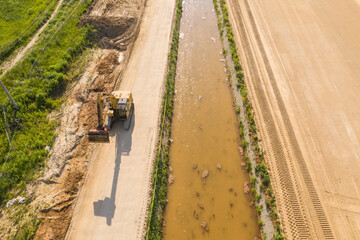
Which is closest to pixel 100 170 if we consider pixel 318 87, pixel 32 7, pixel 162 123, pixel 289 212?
pixel 162 123

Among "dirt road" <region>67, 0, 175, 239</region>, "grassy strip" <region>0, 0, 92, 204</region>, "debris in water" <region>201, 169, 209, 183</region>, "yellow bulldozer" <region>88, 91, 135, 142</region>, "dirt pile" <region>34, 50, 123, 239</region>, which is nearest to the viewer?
"dirt road" <region>67, 0, 175, 239</region>

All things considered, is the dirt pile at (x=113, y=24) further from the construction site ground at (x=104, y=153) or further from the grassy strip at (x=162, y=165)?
the grassy strip at (x=162, y=165)

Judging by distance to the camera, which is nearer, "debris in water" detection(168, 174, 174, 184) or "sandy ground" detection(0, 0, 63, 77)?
"debris in water" detection(168, 174, 174, 184)

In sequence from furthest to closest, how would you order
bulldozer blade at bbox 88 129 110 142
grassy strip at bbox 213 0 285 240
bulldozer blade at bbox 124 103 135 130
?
bulldozer blade at bbox 124 103 135 130 < bulldozer blade at bbox 88 129 110 142 < grassy strip at bbox 213 0 285 240

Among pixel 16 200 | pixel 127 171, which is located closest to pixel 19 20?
pixel 16 200

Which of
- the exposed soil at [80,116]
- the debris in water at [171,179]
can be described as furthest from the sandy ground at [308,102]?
the exposed soil at [80,116]

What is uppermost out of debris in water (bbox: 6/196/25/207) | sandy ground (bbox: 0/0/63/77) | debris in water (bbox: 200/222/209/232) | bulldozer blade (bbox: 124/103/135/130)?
sandy ground (bbox: 0/0/63/77)

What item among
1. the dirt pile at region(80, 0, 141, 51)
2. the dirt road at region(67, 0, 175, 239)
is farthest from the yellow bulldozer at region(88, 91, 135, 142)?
the dirt pile at region(80, 0, 141, 51)

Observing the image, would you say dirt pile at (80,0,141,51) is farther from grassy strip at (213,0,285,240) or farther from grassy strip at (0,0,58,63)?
grassy strip at (213,0,285,240)
